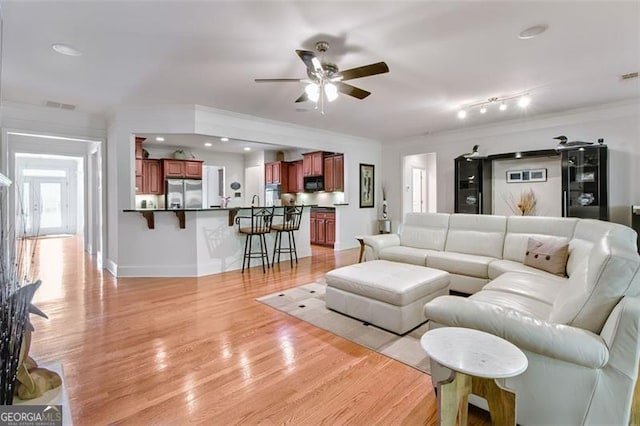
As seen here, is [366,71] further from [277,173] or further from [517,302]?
[277,173]

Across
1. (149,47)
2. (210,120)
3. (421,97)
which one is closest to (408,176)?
(421,97)

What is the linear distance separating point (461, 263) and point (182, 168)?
6.13 m

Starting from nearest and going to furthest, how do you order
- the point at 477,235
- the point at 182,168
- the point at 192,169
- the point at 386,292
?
1. the point at 386,292
2. the point at 477,235
3. the point at 182,168
4. the point at 192,169

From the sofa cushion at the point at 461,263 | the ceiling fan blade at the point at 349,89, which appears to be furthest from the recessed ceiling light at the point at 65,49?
the sofa cushion at the point at 461,263

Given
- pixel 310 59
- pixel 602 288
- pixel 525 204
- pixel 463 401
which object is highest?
pixel 310 59

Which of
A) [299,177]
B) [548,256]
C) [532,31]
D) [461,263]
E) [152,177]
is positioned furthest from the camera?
[299,177]

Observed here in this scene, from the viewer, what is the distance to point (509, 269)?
3.25 metres

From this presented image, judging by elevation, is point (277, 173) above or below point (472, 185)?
above

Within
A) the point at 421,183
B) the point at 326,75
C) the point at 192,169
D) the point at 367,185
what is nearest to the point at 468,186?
the point at 367,185

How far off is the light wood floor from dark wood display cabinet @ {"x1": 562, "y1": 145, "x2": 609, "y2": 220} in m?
4.58

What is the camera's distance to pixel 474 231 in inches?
164

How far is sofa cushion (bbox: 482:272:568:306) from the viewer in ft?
7.85

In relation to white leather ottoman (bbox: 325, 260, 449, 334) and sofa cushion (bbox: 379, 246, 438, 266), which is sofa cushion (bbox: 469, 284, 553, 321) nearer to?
white leather ottoman (bbox: 325, 260, 449, 334)

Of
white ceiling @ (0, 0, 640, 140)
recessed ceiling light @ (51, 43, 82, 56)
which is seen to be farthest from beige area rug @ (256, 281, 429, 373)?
recessed ceiling light @ (51, 43, 82, 56)
